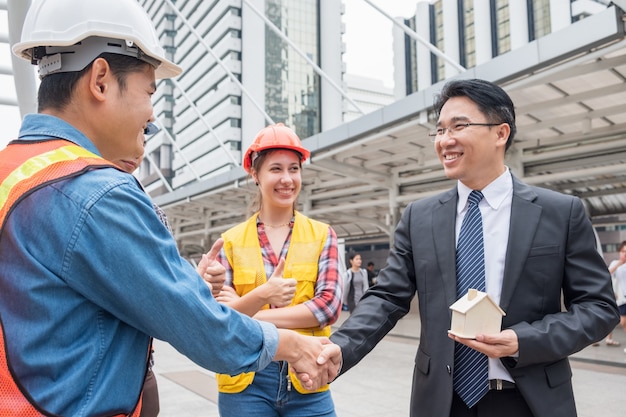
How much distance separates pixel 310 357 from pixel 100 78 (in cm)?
104

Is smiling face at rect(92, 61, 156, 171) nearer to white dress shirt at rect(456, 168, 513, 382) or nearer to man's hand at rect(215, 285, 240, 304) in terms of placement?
man's hand at rect(215, 285, 240, 304)

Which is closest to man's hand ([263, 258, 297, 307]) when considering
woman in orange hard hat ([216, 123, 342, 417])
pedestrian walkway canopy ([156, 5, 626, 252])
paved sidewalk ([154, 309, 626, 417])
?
woman in orange hard hat ([216, 123, 342, 417])

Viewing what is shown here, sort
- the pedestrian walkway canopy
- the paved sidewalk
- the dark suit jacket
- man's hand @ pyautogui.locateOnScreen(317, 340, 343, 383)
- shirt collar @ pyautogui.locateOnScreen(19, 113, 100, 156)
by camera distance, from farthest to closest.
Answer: the pedestrian walkway canopy < the paved sidewalk < man's hand @ pyautogui.locateOnScreen(317, 340, 343, 383) < the dark suit jacket < shirt collar @ pyautogui.locateOnScreen(19, 113, 100, 156)

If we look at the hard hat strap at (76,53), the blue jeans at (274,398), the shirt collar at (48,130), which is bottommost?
the blue jeans at (274,398)

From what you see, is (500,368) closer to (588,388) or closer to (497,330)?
(497,330)

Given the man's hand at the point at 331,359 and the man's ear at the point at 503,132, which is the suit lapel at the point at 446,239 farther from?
the man's hand at the point at 331,359

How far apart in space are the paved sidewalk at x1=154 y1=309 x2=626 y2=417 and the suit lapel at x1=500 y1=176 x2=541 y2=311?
3857 millimetres

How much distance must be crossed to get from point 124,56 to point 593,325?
5.53 ft

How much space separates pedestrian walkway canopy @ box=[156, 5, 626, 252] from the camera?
6.84m

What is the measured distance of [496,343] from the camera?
171cm

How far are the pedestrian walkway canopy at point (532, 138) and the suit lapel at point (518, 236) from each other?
95.8 inches

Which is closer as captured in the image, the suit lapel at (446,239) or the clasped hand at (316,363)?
the clasped hand at (316,363)

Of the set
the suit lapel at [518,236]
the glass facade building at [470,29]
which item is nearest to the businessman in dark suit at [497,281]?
the suit lapel at [518,236]

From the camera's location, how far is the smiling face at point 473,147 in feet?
6.87
